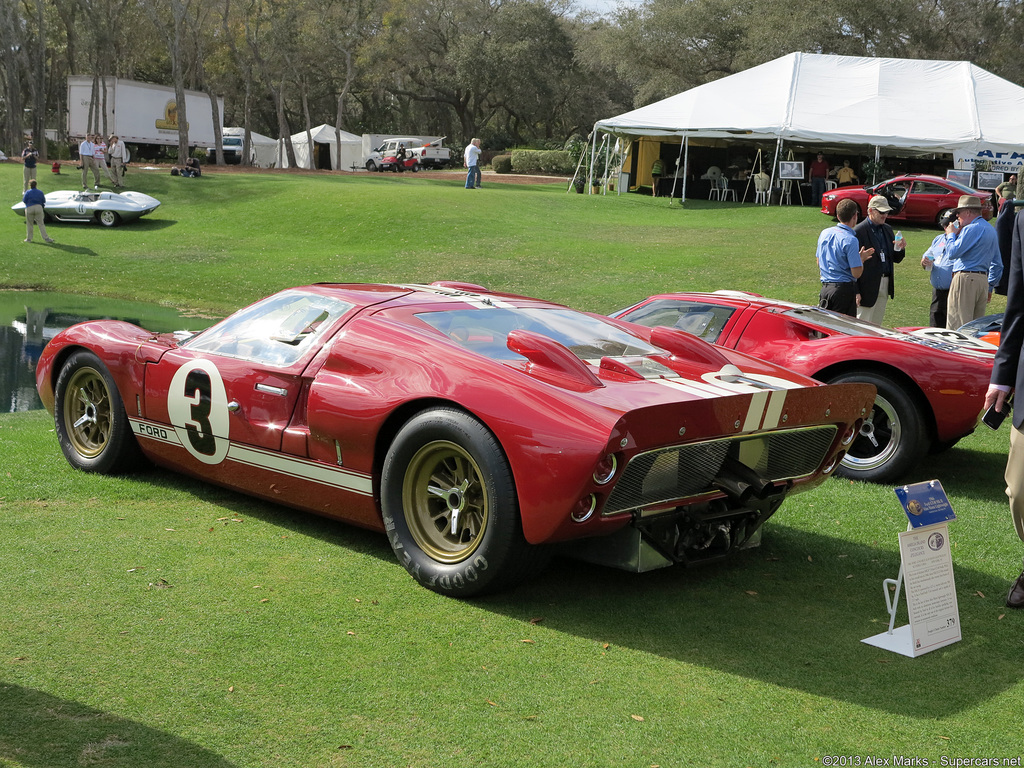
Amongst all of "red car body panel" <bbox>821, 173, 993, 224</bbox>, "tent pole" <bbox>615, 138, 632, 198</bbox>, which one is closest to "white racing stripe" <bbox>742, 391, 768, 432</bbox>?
"red car body panel" <bbox>821, 173, 993, 224</bbox>

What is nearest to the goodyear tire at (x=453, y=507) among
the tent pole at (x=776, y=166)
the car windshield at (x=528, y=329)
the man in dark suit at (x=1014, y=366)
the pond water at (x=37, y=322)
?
the car windshield at (x=528, y=329)

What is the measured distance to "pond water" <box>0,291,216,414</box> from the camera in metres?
10.1

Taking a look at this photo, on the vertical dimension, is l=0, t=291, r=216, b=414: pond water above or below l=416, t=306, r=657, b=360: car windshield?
below

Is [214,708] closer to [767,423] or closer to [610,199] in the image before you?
[767,423]

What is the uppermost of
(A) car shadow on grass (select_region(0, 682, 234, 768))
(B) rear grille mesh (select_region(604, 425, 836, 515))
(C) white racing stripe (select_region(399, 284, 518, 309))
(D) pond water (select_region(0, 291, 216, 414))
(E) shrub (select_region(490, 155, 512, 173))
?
(E) shrub (select_region(490, 155, 512, 173))

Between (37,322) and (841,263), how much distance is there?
11.7 metres

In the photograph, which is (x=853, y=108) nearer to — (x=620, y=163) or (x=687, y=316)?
(x=620, y=163)

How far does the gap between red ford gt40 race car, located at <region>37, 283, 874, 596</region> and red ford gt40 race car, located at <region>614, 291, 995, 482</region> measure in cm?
173

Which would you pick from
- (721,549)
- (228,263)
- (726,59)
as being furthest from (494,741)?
(726,59)

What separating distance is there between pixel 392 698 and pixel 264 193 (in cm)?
3046

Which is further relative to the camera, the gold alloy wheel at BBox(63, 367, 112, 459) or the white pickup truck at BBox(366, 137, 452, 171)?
the white pickup truck at BBox(366, 137, 452, 171)

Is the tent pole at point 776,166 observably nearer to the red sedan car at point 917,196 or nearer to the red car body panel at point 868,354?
the red sedan car at point 917,196

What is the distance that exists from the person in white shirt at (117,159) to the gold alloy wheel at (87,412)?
89.9 feet

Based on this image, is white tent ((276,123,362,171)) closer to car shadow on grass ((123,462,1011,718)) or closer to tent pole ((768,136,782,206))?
tent pole ((768,136,782,206))
